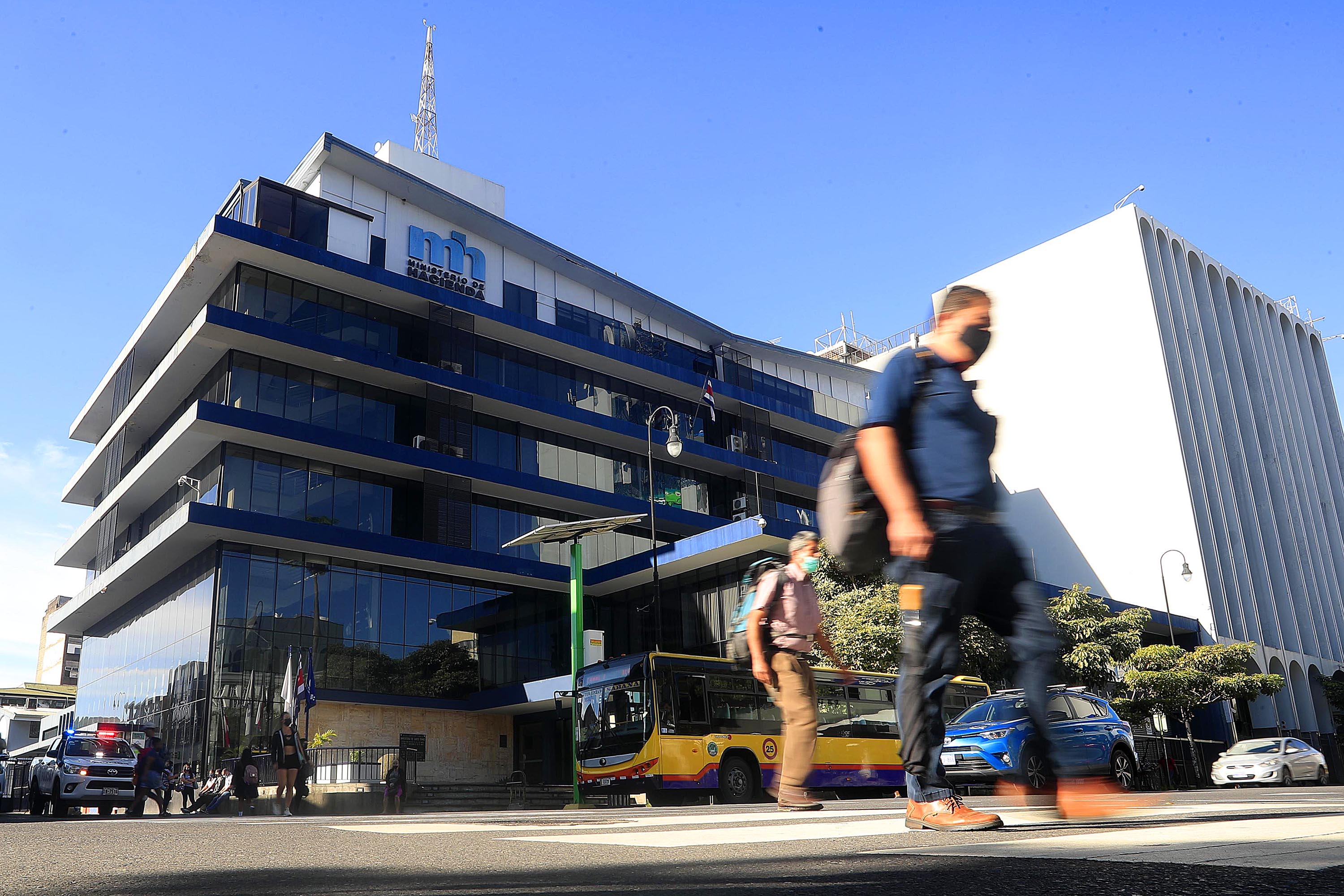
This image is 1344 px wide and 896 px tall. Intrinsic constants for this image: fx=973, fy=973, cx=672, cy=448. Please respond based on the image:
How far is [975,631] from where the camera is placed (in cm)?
2608

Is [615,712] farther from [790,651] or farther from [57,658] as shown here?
[57,658]

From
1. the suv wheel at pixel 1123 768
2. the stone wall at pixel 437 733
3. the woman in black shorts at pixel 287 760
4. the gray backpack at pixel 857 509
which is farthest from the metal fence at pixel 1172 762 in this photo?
the gray backpack at pixel 857 509

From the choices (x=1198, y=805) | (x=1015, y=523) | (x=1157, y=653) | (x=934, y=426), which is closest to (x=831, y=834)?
(x=934, y=426)

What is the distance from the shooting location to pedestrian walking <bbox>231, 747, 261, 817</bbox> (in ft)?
76.1

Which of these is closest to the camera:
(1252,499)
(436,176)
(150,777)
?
(150,777)

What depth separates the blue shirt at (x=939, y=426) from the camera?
368 cm

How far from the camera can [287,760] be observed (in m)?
18.8

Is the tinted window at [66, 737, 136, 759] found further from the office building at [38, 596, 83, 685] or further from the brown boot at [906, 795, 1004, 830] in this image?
the office building at [38, 596, 83, 685]

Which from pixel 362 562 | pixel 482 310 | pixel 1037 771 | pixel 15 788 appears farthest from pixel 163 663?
pixel 1037 771

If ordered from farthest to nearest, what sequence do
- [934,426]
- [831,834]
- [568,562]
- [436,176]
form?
[436,176], [568,562], [831,834], [934,426]

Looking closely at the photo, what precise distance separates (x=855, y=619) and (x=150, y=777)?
16991mm

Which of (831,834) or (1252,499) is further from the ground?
(1252,499)

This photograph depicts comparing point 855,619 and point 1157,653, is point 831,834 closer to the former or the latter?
point 855,619

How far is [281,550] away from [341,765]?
708 centimetres
